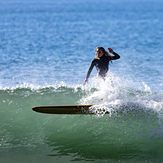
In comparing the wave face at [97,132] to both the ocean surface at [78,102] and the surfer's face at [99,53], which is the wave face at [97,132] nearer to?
the ocean surface at [78,102]

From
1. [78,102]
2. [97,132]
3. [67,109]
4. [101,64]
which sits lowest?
[97,132]

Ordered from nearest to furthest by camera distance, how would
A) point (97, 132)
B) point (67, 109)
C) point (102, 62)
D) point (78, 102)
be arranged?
1. point (67, 109)
2. point (97, 132)
3. point (102, 62)
4. point (78, 102)

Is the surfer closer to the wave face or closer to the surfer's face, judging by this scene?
the surfer's face

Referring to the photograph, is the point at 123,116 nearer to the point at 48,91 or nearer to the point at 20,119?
the point at 20,119

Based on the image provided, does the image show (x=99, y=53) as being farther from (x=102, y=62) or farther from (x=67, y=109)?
(x=67, y=109)

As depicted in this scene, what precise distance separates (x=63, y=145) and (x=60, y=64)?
8.80m

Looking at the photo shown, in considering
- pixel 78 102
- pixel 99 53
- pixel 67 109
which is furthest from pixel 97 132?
pixel 78 102

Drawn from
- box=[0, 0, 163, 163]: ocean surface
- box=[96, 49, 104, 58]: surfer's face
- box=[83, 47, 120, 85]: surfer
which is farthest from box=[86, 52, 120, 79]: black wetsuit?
box=[0, 0, 163, 163]: ocean surface

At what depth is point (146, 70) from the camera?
14.5 metres

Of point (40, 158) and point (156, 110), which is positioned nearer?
point (40, 158)

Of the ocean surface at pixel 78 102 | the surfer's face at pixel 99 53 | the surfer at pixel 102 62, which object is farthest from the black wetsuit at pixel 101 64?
the ocean surface at pixel 78 102

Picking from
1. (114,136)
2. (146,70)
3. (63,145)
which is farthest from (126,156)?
(146,70)

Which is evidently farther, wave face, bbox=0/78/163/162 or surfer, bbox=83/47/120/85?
surfer, bbox=83/47/120/85

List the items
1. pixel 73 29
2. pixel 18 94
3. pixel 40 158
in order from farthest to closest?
pixel 73 29 → pixel 18 94 → pixel 40 158
